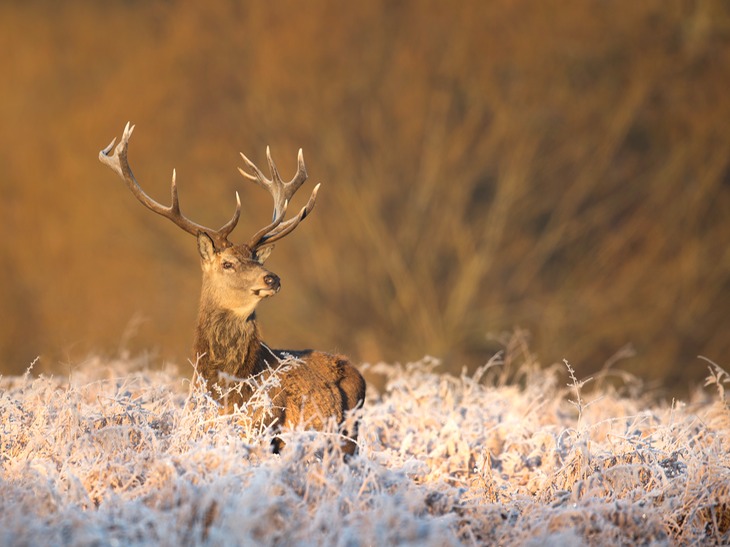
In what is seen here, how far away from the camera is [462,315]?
58.2ft

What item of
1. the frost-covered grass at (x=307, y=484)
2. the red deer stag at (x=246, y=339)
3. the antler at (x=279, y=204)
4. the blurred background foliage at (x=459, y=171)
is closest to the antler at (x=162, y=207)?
the red deer stag at (x=246, y=339)

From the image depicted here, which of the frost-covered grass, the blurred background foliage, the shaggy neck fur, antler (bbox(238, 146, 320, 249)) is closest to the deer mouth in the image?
the shaggy neck fur

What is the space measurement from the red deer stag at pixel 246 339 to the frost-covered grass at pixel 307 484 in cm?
34

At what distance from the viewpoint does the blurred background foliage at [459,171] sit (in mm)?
17125

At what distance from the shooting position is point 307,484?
519cm

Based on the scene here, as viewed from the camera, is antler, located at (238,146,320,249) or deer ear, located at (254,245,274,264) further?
deer ear, located at (254,245,274,264)

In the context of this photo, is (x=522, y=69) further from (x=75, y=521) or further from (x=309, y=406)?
(x=75, y=521)

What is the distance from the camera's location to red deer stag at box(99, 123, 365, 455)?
22.5ft

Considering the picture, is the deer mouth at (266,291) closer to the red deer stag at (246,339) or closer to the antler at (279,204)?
the red deer stag at (246,339)

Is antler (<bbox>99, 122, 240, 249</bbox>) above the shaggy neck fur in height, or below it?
above

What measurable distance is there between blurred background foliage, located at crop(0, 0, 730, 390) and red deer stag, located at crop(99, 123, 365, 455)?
9376 mm

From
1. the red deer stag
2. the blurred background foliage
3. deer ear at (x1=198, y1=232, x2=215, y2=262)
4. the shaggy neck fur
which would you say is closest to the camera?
the red deer stag

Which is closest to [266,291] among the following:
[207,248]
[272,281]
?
[272,281]

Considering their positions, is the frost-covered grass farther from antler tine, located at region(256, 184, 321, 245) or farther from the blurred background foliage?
the blurred background foliage
